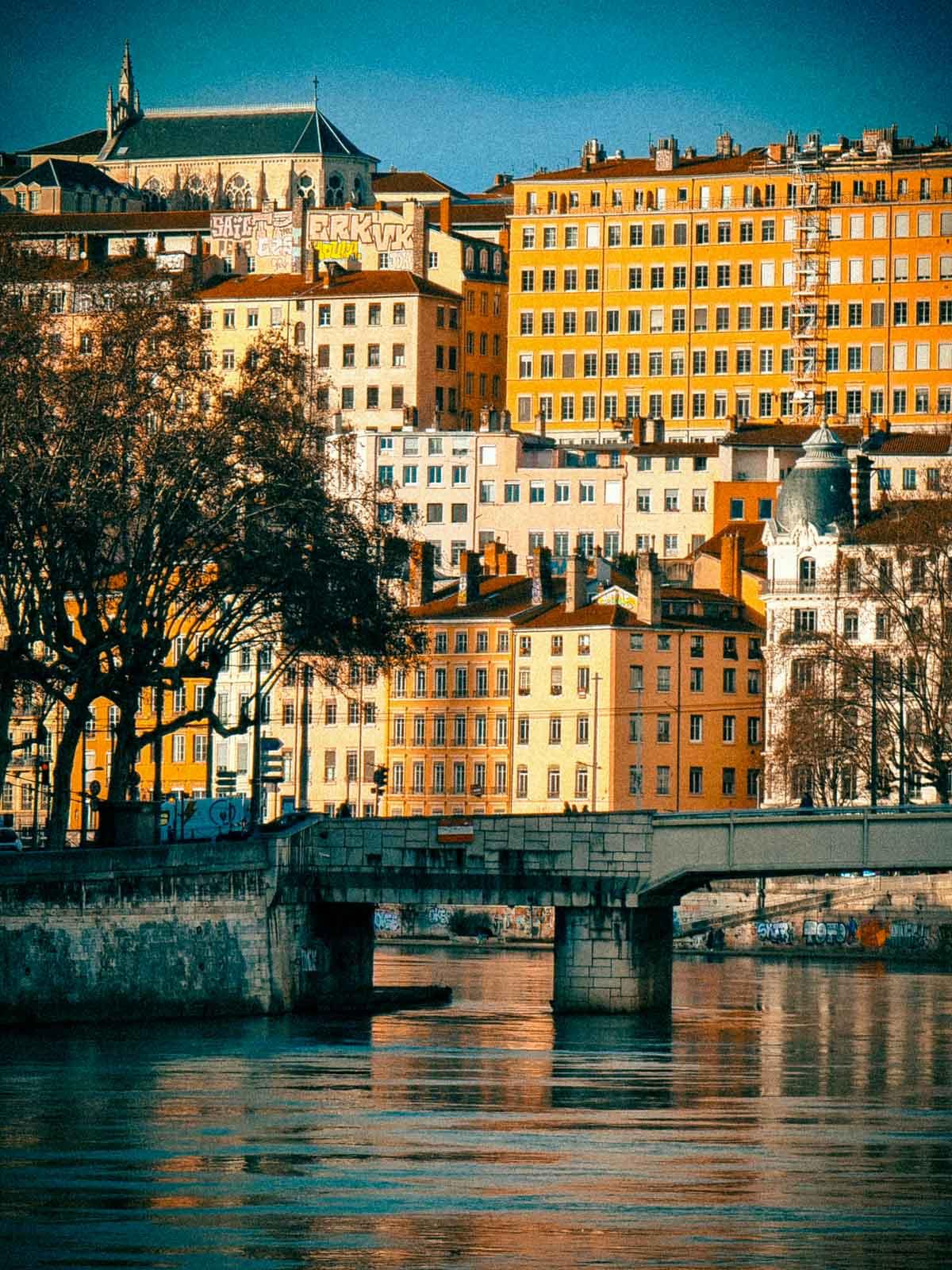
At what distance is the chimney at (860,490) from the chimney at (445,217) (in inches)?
2280

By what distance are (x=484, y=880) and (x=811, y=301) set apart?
10127 centimetres

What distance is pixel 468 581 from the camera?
484 feet

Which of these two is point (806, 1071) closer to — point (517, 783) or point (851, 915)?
point (851, 915)

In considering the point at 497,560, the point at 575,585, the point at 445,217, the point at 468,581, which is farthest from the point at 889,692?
the point at 445,217

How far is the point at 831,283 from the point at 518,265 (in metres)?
16.5

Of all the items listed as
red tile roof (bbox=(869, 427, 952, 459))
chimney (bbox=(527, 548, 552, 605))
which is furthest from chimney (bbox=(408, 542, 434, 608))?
red tile roof (bbox=(869, 427, 952, 459))

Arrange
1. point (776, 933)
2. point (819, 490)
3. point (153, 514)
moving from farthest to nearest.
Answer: point (819, 490)
point (776, 933)
point (153, 514)

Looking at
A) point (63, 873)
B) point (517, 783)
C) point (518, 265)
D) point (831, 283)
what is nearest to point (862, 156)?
point (831, 283)

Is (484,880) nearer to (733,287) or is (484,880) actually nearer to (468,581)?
(468,581)

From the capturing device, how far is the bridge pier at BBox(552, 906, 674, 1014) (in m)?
78.1

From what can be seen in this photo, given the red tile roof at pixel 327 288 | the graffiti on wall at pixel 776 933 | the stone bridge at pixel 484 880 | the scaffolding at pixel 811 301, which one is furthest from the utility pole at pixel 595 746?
the stone bridge at pixel 484 880

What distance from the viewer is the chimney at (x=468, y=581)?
14775 cm

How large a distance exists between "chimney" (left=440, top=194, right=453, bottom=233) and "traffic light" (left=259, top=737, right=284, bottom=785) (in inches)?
2005

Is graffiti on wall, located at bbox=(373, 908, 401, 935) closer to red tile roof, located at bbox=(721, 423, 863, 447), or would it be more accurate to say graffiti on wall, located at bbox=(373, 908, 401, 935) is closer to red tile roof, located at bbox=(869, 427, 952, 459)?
red tile roof, located at bbox=(869, 427, 952, 459)
